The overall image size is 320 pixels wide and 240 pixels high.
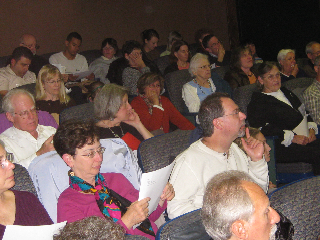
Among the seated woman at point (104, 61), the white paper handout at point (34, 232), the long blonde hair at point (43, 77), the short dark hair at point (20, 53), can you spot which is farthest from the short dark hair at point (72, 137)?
the seated woman at point (104, 61)

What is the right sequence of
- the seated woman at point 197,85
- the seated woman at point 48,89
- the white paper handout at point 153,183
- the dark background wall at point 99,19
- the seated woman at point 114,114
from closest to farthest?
1. the white paper handout at point 153,183
2. the seated woman at point 114,114
3. the seated woman at point 48,89
4. the seated woman at point 197,85
5. the dark background wall at point 99,19

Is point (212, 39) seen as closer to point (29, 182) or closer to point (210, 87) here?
point (210, 87)

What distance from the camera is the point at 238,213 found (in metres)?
1.36

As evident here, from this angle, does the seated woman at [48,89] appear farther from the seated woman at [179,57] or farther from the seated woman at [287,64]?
the seated woman at [287,64]

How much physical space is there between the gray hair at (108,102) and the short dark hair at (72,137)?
2.61 ft

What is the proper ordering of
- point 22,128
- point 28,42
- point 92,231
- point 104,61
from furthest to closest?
1. point 104,61
2. point 28,42
3. point 22,128
4. point 92,231

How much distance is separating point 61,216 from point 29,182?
0.86 ft

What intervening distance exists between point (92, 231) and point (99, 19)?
6169mm

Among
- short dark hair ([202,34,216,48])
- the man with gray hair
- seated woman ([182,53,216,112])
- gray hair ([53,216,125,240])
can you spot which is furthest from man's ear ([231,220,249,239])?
short dark hair ([202,34,216,48])

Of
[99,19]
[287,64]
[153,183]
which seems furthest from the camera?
[99,19]

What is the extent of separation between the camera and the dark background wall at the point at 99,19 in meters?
5.85

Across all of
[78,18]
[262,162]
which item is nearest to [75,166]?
[262,162]

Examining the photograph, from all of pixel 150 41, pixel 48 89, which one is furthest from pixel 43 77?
pixel 150 41

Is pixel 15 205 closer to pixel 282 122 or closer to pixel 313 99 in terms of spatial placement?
pixel 282 122
